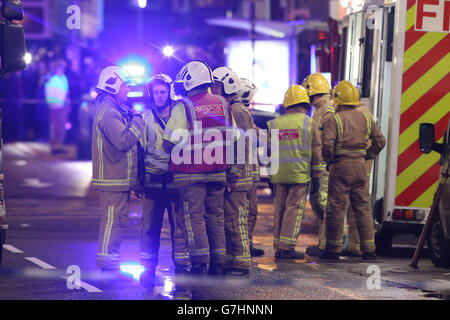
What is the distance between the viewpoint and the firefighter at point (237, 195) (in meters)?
9.31

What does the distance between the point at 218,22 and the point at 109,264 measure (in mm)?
21331

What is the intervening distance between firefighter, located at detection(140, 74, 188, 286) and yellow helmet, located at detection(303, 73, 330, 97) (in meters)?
2.41

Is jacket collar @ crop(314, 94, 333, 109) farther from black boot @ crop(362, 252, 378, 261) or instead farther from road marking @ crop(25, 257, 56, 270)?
road marking @ crop(25, 257, 56, 270)

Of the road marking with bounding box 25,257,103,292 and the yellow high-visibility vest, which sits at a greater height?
the yellow high-visibility vest

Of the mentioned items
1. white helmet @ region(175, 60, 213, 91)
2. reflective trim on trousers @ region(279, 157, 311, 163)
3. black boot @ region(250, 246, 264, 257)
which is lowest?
black boot @ region(250, 246, 264, 257)

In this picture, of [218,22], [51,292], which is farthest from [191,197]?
[218,22]

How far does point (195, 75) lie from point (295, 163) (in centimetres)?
197

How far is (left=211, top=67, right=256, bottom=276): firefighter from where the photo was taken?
30.6 feet

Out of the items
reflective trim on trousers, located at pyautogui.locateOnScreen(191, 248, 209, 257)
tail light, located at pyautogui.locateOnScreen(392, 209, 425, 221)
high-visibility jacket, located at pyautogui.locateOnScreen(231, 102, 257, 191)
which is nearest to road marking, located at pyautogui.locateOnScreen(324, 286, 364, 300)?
reflective trim on trousers, located at pyautogui.locateOnScreen(191, 248, 209, 257)

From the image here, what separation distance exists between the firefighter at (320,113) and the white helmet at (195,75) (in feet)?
7.01

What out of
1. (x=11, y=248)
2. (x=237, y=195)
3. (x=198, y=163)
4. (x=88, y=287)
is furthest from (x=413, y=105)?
(x=11, y=248)

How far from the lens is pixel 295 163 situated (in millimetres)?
10617

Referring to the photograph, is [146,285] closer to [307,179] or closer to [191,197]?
[191,197]

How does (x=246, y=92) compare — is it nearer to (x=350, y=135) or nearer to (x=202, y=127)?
(x=350, y=135)
